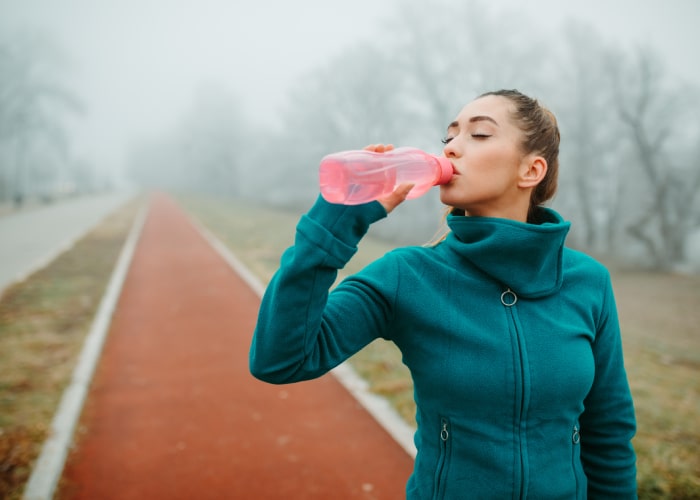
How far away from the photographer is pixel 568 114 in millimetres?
22344

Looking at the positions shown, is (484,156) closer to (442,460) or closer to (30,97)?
(442,460)

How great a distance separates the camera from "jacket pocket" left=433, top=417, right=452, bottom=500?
141 centimetres

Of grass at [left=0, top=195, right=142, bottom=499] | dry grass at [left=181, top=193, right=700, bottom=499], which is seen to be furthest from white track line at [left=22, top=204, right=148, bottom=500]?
dry grass at [left=181, top=193, right=700, bottom=499]

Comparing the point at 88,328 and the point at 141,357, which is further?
the point at 88,328

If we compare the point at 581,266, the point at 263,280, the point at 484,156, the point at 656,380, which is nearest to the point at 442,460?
the point at 581,266

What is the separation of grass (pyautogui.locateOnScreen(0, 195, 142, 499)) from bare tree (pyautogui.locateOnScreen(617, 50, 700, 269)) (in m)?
21.3

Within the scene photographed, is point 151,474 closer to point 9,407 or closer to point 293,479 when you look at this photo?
point 293,479

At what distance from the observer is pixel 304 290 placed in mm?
1205

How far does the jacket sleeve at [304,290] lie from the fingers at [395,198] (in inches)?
0.6

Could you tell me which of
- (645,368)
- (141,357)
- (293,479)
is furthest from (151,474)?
(645,368)

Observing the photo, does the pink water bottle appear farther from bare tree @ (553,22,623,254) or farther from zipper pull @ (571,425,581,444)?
bare tree @ (553,22,623,254)

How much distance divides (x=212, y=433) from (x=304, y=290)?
344cm

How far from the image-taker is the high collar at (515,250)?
143cm

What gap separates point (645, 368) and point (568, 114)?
19312 mm
